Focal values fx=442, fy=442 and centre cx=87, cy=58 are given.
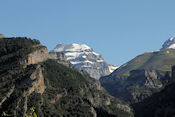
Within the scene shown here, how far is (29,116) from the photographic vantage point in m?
66.2

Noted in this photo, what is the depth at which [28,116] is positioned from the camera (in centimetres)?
6556

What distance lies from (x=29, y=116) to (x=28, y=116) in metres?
0.63
